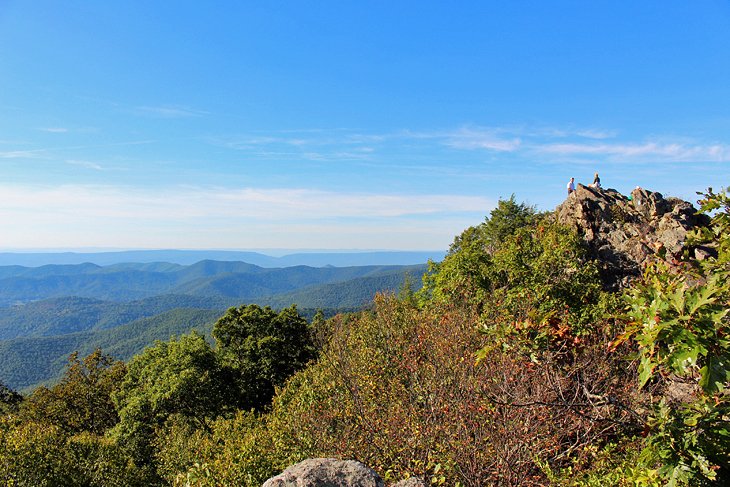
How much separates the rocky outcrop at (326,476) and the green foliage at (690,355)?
156 inches

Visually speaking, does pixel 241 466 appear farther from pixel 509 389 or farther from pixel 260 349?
pixel 260 349

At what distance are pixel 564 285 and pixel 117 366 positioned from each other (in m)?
38.2

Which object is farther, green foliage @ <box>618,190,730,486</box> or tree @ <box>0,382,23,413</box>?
tree @ <box>0,382,23,413</box>

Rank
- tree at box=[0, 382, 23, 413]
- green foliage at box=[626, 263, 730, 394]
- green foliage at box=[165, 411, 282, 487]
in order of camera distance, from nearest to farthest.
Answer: green foliage at box=[626, 263, 730, 394]
green foliage at box=[165, 411, 282, 487]
tree at box=[0, 382, 23, 413]

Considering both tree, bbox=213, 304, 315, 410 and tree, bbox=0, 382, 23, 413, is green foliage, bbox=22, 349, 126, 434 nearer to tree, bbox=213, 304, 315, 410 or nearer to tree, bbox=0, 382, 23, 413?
tree, bbox=0, 382, 23, 413

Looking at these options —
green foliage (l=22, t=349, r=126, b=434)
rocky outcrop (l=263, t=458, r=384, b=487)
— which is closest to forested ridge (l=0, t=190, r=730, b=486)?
rocky outcrop (l=263, t=458, r=384, b=487)

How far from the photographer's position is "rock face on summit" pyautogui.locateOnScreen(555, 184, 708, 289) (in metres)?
19.3

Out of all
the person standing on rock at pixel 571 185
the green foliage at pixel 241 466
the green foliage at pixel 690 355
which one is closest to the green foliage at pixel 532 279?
the person standing on rock at pixel 571 185

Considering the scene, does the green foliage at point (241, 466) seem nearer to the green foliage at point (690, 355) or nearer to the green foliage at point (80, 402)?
the green foliage at point (690, 355)

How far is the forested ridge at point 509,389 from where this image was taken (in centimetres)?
442

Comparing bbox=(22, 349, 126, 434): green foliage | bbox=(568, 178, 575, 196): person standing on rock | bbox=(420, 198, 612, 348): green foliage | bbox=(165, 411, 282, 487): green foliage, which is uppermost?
bbox=(568, 178, 575, 196): person standing on rock

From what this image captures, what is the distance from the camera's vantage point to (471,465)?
28.5 ft

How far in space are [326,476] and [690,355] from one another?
17.2ft

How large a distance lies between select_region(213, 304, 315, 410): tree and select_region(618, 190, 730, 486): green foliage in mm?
28863
